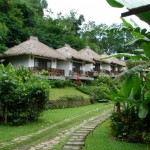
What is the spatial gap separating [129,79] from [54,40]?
3552 centimetres

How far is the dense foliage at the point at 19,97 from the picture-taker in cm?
1188

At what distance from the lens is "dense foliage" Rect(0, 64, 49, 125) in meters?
11.9

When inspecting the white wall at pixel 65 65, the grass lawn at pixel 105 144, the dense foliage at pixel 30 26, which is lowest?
the grass lawn at pixel 105 144

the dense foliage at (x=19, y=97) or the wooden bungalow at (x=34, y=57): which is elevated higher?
the wooden bungalow at (x=34, y=57)

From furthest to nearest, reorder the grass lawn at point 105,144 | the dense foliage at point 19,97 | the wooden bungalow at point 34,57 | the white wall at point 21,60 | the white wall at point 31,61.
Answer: the white wall at point 21,60, the white wall at point 31,61, the wooden bungalow at point 34,57, the dense foliage at point 19,97, the grass lawn at point 105,144

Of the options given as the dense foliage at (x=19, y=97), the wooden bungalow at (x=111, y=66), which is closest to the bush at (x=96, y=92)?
the dense foliage at (x=19, y=97)

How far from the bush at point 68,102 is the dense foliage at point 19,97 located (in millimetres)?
5537

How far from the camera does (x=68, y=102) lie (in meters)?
20.9

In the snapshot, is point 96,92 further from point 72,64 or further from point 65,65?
point 72,64

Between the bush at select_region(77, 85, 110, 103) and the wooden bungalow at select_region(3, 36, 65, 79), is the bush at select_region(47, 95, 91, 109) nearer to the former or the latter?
the bush at select_region(77, 85, 110, 103)

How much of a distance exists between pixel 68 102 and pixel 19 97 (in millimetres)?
9298

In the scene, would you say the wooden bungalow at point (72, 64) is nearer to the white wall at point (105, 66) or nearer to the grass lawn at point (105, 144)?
the white wall at point (105, 66)

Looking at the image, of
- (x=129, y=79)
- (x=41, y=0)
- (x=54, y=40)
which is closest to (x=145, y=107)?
(x=129, y=79)

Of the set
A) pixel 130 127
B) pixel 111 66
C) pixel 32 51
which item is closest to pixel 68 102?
pixel 32 51
